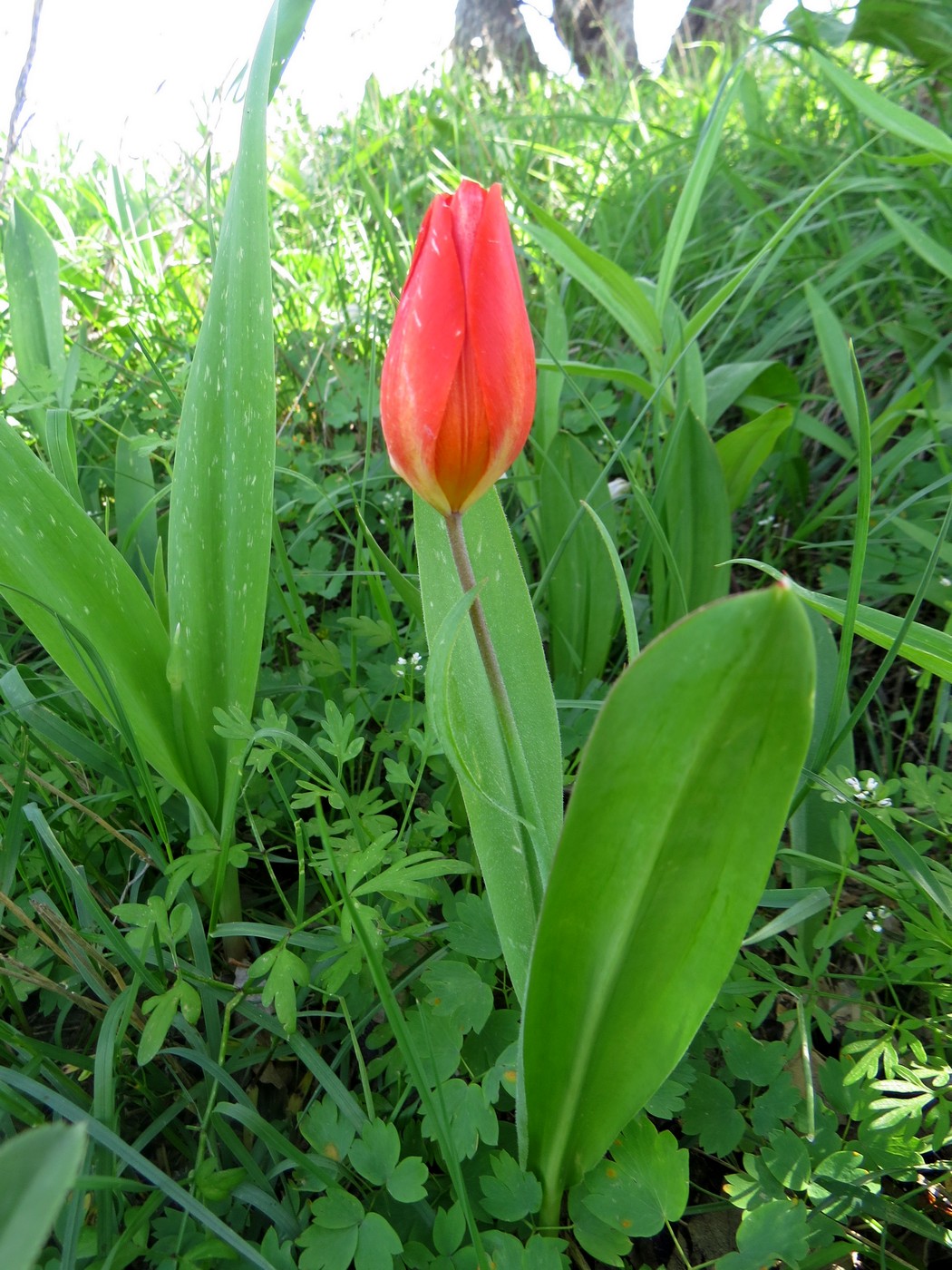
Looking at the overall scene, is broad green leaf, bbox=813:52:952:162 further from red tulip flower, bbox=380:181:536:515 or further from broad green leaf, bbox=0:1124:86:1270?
broad green leaf, bbox=0:1124:86:1270

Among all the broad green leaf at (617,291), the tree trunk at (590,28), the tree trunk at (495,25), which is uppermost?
the tree trunk at (495,25)

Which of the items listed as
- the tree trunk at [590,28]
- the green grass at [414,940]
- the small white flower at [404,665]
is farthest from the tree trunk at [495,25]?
the small white flower at [404,665]

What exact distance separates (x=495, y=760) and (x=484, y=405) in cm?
28

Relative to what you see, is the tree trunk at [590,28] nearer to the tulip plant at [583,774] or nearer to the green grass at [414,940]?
the green grass at [414,940]

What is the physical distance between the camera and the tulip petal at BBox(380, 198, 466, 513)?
1.89 feet

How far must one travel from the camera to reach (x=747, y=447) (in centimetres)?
138

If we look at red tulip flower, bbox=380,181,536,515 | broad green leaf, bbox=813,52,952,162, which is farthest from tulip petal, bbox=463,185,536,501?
broad green leaf, bbox=813,52,952,162

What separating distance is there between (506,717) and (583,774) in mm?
145

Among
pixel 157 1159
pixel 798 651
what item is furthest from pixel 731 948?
pixel 157 1159

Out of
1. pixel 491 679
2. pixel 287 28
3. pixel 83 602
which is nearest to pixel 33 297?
pixel 287 28

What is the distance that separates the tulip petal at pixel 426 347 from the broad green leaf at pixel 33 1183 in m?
0.44

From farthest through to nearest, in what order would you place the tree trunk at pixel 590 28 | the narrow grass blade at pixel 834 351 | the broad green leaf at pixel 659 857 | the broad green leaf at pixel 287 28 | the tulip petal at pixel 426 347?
the tree trunk at pixel 590 28, the narrow grass blade at pixel 834 351, the broad green leaf at pixel 287 28, the tulip petal at pixel 426 347, the broad green leaf at pixel 659 857

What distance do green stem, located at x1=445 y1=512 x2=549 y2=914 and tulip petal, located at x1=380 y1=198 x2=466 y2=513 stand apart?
0.06 m

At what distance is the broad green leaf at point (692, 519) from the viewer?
3.98ft
